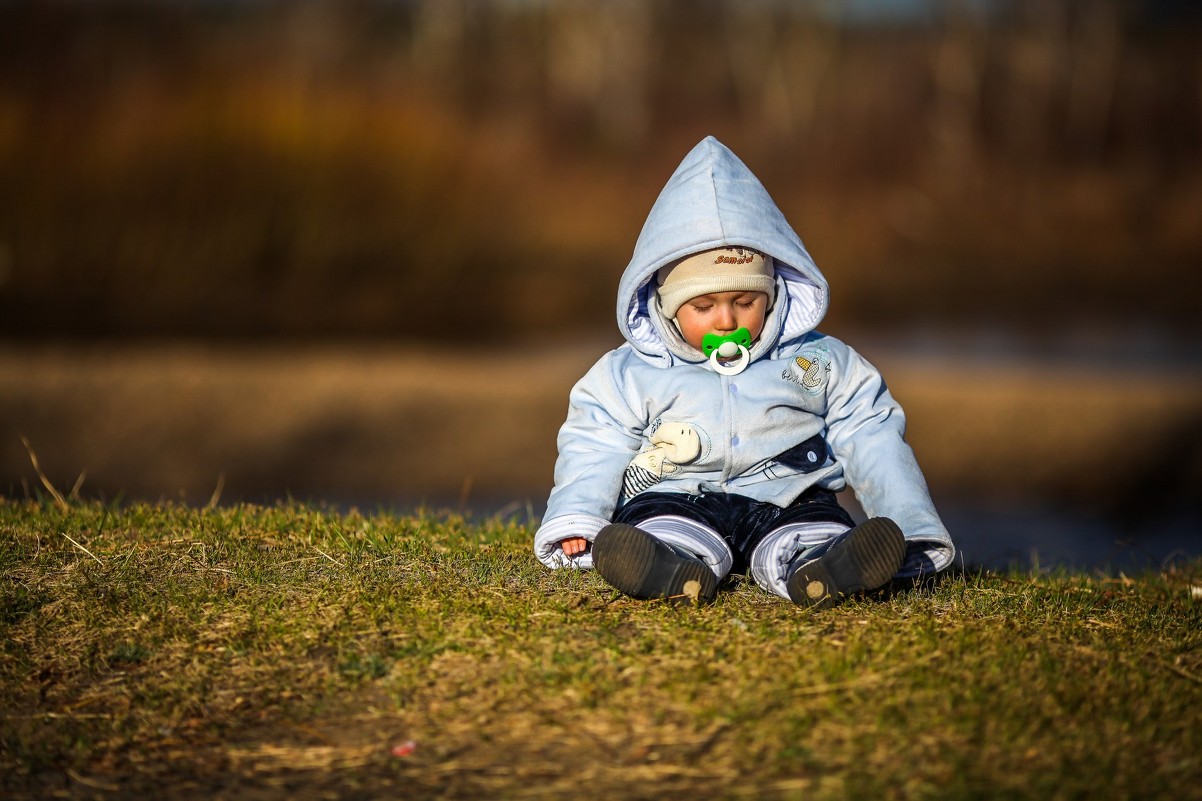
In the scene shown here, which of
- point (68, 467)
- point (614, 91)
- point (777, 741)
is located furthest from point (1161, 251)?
point (777, 741)

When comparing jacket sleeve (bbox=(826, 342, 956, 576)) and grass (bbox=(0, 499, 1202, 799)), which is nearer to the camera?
grass (bbox=(0, 499, 1202, 799))

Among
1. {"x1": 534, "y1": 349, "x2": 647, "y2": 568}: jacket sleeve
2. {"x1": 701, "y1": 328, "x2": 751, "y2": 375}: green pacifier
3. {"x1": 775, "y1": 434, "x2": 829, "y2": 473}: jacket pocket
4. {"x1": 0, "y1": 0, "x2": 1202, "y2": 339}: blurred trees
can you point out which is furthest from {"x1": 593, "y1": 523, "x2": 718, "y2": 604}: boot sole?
{"x1": 0, "y1": 0, "x2": 1202, "y2": 339}: blurred trees

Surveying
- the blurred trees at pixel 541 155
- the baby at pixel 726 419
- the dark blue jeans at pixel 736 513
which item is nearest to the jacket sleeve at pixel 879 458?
the baby at pixel 726 419

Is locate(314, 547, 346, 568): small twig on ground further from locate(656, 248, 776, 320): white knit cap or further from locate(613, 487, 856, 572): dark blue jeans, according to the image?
locate(656, 248, 776, 320): white knit cap

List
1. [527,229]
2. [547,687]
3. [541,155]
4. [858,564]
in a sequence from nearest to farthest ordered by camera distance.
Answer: [547,687], [858,564], [527,229], [541,155]

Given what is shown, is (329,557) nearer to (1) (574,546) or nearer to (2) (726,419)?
(1) (574,546)

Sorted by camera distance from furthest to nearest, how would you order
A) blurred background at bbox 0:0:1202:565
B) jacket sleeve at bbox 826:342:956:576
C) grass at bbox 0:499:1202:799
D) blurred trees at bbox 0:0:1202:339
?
blurred trees at bbox 0:0:1202:339 < blurred background at bbox 0:0:1202:565 < jacket sleeve at bbox 826:342:956:576 < grass at bbox 0:499:1202:799

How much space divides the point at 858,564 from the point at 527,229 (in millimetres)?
17134

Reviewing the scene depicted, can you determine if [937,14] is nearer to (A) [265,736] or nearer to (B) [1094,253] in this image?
(B) [1094,253]

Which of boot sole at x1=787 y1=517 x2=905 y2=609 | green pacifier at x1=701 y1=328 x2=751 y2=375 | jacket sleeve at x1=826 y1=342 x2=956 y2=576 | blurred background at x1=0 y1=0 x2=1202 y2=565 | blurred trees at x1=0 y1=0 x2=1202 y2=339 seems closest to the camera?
boot sole at x1=787 y1=517 x2=905 y2=609

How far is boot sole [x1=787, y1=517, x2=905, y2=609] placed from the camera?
11.3ft

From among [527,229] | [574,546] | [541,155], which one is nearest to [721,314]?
[574,546]

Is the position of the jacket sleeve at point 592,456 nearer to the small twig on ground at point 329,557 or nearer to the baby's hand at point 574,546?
the baby's hand at point 574,546

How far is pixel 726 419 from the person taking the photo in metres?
3.94
